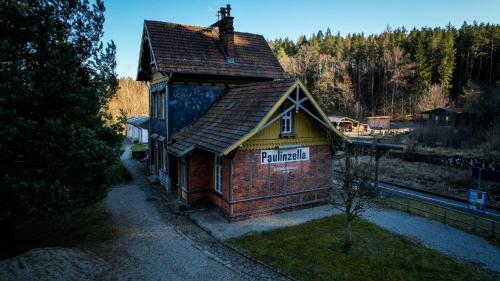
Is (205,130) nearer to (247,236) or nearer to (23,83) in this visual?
(247,236)

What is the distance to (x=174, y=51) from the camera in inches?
681

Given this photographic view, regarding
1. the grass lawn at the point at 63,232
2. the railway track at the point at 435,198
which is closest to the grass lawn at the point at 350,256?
the grass lawn at the point at 63,232

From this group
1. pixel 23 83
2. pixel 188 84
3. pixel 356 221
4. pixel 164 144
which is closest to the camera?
pixel 23 83

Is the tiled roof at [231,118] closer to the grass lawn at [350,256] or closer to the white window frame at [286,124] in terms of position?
the white window frame at [286,124]

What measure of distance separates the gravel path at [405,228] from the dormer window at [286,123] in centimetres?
368

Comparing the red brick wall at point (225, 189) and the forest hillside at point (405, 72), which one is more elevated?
the forest hillside at point (405, 72)

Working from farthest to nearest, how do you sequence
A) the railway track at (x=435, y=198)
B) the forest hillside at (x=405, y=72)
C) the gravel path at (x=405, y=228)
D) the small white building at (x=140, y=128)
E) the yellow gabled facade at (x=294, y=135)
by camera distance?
the forest hillside at (x=405, y=72), the small white building at (x=140, y=128), the railway track at (x=435, y=198), the yellow gabled facade at (x=294, y=135), the gravel path at (x=405, y=228)

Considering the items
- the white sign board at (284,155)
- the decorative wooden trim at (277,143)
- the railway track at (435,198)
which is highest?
Result: the decorative wooden trim at (277,143)

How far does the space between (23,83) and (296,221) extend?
10.5 metres

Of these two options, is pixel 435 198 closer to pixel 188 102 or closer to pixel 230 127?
pixel 230 127

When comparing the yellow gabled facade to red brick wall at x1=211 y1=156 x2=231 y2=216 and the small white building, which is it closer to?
red brick wall at x1=211 y1=156 x2=231 y2=216

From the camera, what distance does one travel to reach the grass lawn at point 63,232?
10.1 meters

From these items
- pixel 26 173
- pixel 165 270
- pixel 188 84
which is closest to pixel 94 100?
pixel 26 173

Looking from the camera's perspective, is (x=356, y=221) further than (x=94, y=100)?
Yes
